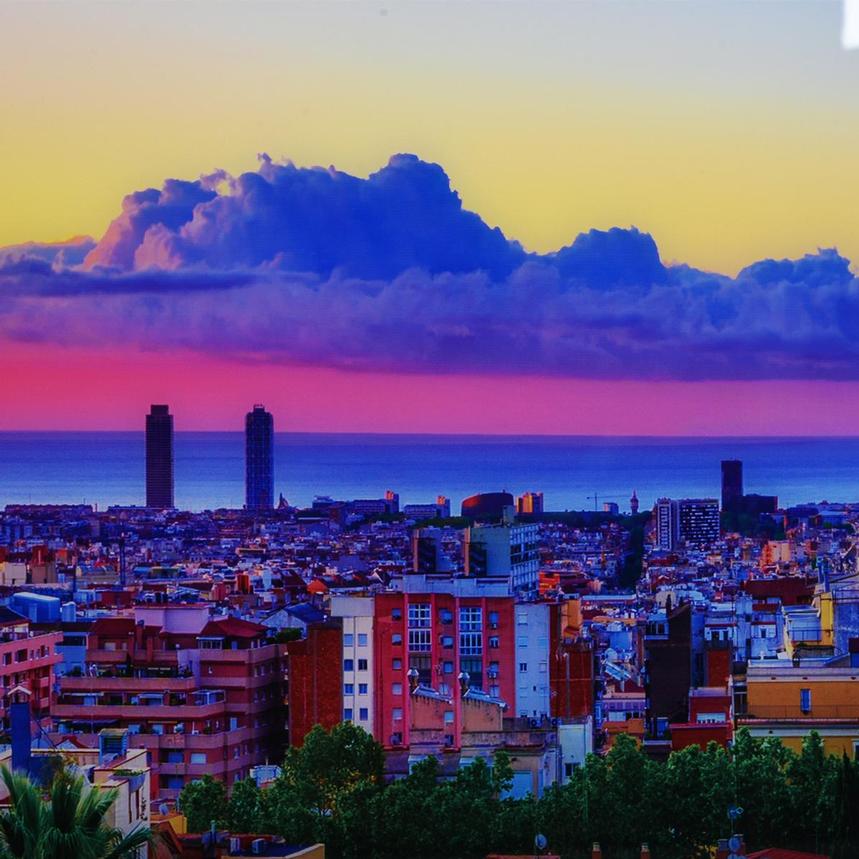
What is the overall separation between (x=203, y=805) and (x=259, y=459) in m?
14.4

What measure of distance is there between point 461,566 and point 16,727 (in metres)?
10.2

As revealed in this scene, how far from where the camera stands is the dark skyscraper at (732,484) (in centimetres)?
1981

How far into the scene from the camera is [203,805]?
8.89 m

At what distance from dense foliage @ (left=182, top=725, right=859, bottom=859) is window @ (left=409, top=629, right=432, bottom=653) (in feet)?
10.7

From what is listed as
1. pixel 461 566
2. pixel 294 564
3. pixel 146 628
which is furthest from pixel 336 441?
pixel 294 564

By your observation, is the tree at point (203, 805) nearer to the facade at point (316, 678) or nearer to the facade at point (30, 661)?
the facade at point (316, 678)

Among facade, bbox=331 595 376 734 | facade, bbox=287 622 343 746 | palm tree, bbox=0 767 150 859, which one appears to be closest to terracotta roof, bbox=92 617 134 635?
facade, bbox=287 622 343 746

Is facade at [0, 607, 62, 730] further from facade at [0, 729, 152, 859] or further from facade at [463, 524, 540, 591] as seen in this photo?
facade at [0, 729, 152, 859]

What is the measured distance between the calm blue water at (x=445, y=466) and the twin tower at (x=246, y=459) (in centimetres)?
16

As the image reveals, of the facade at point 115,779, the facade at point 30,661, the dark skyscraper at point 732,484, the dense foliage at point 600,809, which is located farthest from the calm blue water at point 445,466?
the facade at point 115,779

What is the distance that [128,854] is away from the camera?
5199mm

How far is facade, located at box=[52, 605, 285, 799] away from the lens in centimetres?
1212

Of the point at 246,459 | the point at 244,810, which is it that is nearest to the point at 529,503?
the point at 246,459

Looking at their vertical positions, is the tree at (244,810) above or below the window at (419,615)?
below
